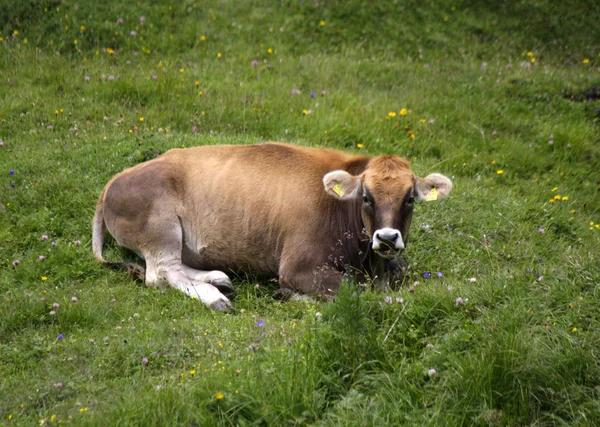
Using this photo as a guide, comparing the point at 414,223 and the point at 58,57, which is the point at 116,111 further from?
the point at 414,223

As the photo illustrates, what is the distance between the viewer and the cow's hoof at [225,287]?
765 centimetres

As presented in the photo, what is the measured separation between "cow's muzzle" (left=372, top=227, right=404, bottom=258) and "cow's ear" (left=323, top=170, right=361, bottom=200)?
2.73ft

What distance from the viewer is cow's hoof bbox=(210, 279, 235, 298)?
7652 millimetres

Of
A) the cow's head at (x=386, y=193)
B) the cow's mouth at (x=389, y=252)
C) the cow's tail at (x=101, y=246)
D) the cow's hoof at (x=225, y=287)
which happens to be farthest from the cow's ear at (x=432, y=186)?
the cow's tail at (x=101, y=246)

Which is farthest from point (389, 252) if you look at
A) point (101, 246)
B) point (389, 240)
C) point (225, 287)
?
point (101, 246)

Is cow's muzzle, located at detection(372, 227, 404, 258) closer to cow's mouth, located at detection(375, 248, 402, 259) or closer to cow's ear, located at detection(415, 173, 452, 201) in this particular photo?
cow's mouth, located at detection(375, 248, 402, 259)

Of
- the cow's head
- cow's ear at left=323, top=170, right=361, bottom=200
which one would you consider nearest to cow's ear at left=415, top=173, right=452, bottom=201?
the cow's head

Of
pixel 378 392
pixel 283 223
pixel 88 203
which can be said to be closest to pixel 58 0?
pixel 88 203

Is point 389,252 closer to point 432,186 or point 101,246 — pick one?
point 432,186

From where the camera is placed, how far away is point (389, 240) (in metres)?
→ 6.74

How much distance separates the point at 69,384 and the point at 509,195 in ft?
22.4

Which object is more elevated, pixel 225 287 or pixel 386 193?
pixel 386 193

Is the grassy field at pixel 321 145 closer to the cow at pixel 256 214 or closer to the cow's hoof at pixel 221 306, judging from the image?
the cow's hoof at pixel 221 306

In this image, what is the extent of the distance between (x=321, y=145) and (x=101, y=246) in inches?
160
